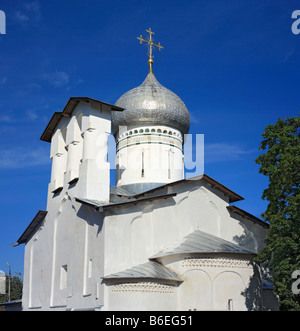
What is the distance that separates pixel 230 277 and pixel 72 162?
650 cm

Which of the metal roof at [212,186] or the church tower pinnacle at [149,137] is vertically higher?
the church tower pinnacle at [149,137]

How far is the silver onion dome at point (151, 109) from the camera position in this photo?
59.7 feet

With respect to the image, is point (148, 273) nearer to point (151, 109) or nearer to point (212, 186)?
point (212, 186)

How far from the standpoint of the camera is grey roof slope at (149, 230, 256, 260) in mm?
12688

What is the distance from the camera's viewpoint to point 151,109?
18.2 meters

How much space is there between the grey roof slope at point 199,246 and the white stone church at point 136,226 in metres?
0.03

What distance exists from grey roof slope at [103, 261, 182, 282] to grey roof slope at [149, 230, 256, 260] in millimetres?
411

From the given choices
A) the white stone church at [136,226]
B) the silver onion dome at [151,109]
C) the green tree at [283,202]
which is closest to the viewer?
the green tree at [283,202]

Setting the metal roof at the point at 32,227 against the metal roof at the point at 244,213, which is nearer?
the metal roof at the point at 244,213

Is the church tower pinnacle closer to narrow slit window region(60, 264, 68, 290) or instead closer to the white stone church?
the white stone church

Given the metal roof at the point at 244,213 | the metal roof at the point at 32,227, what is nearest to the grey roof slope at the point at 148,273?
the metal roof at the point at 244,213

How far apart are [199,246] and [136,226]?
6.31 ft

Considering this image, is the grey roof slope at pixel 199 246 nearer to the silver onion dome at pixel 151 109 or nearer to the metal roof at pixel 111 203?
the metal roof at pixel 111 203
